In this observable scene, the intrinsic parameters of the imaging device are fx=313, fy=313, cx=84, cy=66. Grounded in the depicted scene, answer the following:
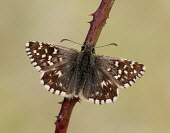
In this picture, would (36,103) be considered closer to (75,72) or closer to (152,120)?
(152,120)

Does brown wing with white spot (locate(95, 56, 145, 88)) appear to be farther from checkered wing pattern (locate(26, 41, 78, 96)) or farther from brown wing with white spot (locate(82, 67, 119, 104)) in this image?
checkered wing pattern (locate(26, 41, 78, 96))

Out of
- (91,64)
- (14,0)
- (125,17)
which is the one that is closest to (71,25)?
(125,17)

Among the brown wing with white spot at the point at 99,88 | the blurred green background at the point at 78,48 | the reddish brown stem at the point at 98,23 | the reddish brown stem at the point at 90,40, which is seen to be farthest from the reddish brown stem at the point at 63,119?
the blurred green background at the point at 78,48

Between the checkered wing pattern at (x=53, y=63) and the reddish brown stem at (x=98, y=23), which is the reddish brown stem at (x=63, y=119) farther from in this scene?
the checkered wing pattern at (x=53, y=63)

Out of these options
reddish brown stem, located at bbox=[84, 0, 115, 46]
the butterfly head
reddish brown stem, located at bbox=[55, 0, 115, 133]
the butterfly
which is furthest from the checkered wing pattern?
reddish brown stem, located at bbox=[84, 0, 115, 46]

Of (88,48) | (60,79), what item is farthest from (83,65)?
(88,48)

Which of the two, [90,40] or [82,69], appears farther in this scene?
[82,69]

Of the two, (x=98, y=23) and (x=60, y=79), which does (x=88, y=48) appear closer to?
(x=98, y=23)
